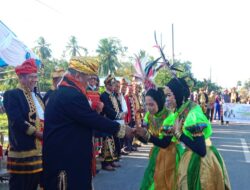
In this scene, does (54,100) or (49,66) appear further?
(49,66)

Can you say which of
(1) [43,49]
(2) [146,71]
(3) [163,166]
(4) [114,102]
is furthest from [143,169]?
(1) [43,49]

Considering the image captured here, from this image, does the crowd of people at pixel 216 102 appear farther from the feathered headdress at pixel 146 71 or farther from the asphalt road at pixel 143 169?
the feathered headdress at pixel 146 71

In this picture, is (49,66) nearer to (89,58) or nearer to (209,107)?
(209,107)

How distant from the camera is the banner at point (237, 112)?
21.7 meters

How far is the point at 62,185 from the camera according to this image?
4.07 metres

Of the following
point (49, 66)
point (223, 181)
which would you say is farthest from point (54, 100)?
point (49, 66)

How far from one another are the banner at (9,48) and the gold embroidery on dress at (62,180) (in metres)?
4.37

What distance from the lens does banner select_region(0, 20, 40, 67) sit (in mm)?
7930

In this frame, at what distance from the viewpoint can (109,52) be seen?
80.0m

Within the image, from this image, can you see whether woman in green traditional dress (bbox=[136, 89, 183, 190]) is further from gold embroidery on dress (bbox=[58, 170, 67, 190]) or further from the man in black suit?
gold embroidery on dress (bbox=[58, 170, 67, 190])

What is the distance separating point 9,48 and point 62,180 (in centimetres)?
460

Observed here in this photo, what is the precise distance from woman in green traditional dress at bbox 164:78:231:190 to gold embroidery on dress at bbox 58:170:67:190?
1.32 m

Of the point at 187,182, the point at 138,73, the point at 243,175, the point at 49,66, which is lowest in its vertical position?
the point at 243,175

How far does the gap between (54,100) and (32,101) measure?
116 centimetres
